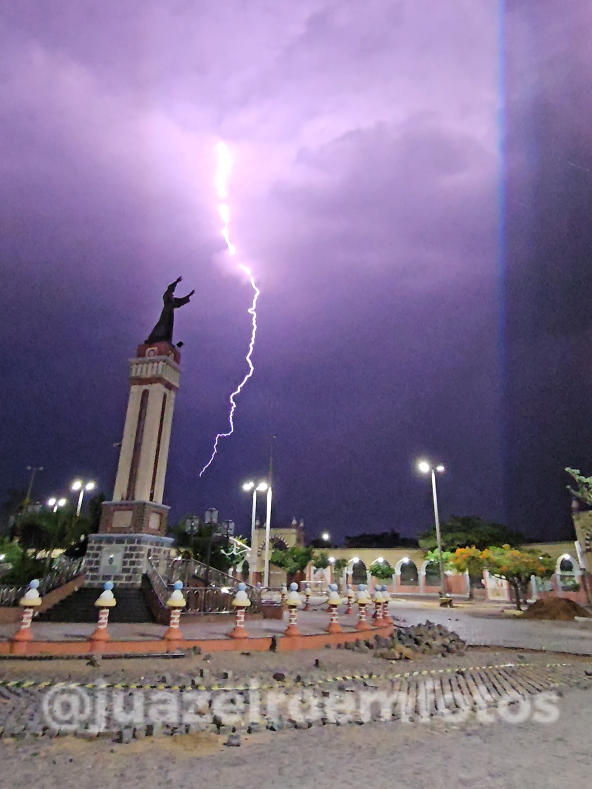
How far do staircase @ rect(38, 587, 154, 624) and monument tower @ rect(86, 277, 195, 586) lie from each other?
1447 millimetres

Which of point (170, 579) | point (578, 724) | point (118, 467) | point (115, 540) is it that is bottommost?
point (578, 724)

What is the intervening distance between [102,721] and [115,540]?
1480 cm

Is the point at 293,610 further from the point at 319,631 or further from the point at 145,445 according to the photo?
the point at 145,445

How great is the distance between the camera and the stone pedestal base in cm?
1800

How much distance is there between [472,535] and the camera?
45906 millimetres

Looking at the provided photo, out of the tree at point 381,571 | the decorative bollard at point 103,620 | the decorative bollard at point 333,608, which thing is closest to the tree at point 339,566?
the tree at point 381,571

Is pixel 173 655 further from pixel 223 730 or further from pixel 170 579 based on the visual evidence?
pixel 170 579

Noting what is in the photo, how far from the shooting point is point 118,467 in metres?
21.0

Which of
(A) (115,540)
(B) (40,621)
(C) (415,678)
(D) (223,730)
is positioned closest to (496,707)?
(C) (415,678)

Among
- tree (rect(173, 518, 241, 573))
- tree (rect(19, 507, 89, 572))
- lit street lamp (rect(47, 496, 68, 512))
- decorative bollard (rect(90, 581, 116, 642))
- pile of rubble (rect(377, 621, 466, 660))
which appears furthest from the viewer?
lit street lamp (rect(47, 496, 68, 512))

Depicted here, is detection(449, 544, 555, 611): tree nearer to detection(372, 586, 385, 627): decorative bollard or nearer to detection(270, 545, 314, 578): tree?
detection(372, 586, 385, 627): decorative bollard

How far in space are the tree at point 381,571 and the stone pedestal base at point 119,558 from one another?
95.7 feet

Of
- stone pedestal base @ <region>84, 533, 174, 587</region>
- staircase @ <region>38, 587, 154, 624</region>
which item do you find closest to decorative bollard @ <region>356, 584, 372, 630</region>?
staircase @ <region>38, 587, 154, 624</region>

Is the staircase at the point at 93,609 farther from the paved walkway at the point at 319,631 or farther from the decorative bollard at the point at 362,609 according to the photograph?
the decorative bollard at the point at 362,609
